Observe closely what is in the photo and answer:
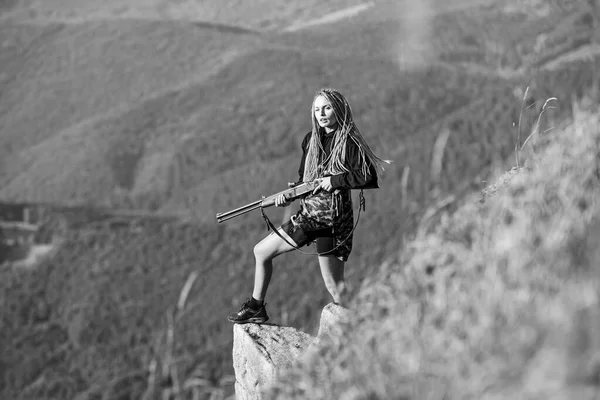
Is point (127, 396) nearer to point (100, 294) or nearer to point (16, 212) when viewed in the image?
point (100, 294)

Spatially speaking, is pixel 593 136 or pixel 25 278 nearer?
pixel 593 136

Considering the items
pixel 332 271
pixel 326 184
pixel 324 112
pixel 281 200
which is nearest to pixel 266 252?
pixel 281 200

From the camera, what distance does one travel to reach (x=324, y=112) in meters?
5.35

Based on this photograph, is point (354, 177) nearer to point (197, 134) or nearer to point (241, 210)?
point (241, 210)

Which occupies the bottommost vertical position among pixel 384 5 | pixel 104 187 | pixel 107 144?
pixel 104 187

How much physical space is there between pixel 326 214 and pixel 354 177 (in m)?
0.39

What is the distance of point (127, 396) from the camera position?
49281 millimetres

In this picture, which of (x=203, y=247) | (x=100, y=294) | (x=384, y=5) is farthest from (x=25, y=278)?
(x=384, y=5)

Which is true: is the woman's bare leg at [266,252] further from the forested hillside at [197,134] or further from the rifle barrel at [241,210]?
the forested hillside at [197,134]

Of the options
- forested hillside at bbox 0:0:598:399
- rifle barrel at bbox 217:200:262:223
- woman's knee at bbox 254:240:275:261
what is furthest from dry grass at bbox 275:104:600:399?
rifle barrel at bbox 217:200:262:223

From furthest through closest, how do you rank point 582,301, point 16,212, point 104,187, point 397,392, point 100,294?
point 104,187, point 16,212, point 100,294, point 397,392, point 582,301

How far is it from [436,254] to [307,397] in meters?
0.79

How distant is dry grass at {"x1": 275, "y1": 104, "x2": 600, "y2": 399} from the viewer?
2.10m

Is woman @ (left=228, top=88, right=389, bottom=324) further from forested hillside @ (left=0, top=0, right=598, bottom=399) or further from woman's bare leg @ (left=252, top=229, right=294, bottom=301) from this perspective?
forested hillside @ (left=0, top=0, right=598, bottom=399)
